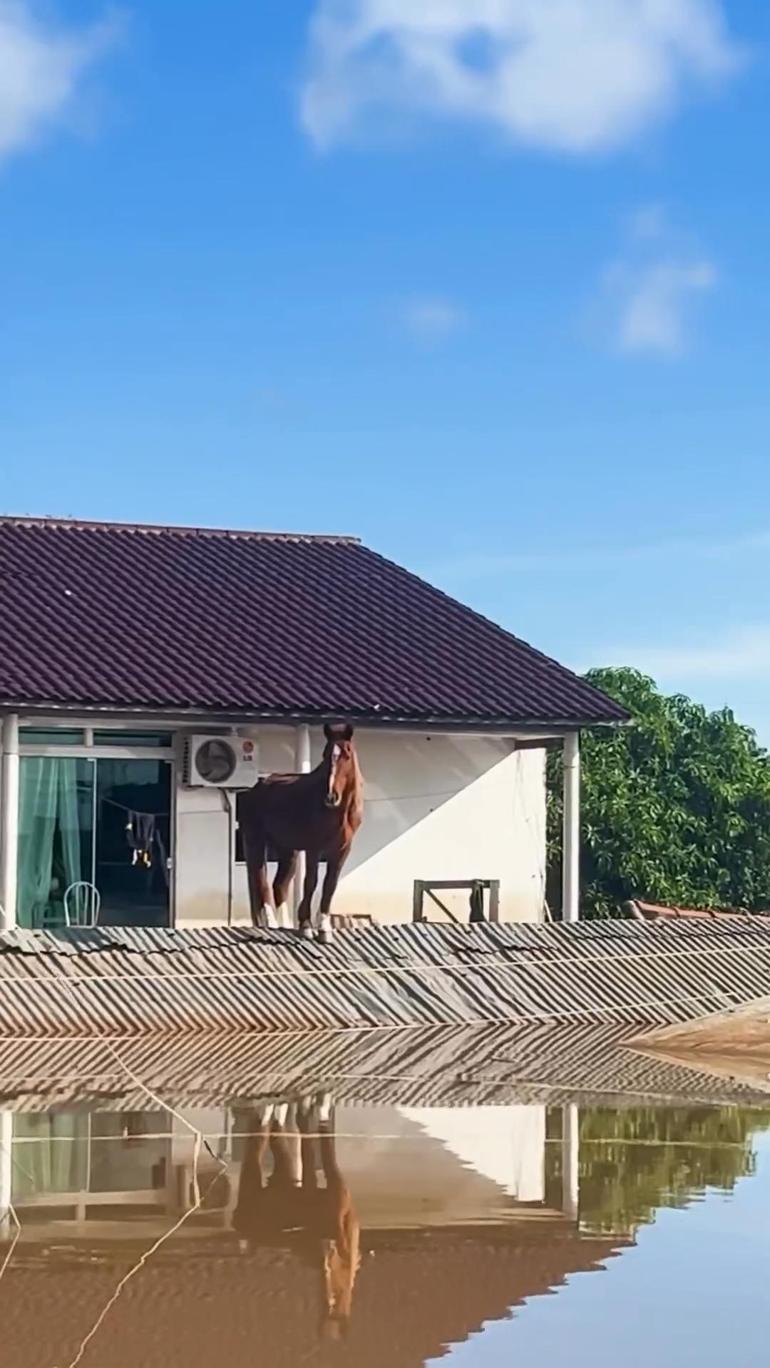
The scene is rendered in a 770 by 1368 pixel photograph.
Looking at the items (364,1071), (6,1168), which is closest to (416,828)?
(364,1071)

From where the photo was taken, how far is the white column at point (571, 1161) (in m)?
8.33

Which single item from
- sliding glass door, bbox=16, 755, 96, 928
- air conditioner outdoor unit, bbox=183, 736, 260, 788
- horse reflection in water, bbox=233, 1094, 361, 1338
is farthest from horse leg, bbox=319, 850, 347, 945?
horse reflection in water, bbox=233, 1094, 361, 1338

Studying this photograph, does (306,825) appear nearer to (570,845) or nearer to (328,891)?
(328,891)

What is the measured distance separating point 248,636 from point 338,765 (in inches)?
184

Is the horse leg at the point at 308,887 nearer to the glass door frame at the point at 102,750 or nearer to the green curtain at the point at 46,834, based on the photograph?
the glass door frame at the point at 102,750

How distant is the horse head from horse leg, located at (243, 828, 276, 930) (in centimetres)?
131

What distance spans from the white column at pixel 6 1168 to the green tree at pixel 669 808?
1209 centimetres

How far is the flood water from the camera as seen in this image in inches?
247

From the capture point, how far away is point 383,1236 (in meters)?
7.62

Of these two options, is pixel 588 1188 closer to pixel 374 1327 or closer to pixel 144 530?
pixel 374 1327

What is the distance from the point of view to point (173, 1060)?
40.5 feet

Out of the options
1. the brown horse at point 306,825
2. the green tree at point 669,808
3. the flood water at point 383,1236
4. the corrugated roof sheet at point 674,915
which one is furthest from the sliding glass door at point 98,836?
the flood water at point 383,1236

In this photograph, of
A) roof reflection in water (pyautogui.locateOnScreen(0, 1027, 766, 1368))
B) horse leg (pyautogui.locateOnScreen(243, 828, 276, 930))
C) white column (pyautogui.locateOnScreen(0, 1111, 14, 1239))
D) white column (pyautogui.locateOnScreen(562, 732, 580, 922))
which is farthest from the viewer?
white column (pyautogui.locateOnScreen(562, 732, 580, 922))

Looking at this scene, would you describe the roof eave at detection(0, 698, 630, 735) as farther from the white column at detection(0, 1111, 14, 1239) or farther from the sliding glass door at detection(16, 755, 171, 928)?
the white column at detection(0, 1111, 14, 1239)
